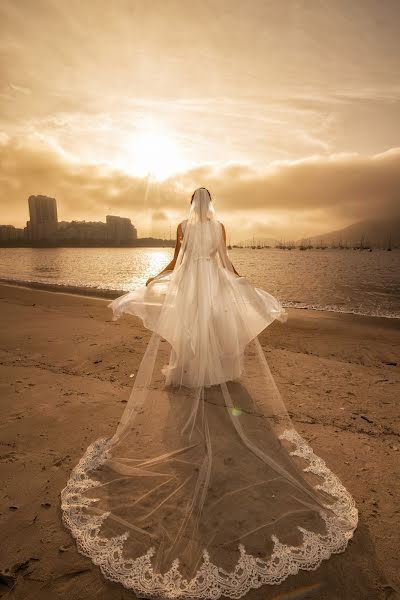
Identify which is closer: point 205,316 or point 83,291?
point 205,316

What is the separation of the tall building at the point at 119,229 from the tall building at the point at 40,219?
1135 inches

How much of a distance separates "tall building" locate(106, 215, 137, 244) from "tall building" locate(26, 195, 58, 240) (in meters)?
28.8

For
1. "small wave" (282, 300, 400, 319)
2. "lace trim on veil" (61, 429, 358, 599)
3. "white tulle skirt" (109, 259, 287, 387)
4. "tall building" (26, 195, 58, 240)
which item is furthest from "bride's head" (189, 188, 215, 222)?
"tall building" (26, 195, 58, 240)

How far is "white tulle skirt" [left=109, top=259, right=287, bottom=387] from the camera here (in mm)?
4234

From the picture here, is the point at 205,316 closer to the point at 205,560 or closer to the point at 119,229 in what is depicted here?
the point at 205,560

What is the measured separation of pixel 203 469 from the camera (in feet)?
10.7

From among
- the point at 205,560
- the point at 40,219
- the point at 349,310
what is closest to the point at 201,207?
the point at 205,560

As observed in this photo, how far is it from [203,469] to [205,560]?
0.94 metres

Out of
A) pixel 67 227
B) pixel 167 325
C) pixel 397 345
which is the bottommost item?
pixel 397 345

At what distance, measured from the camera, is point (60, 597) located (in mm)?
2123

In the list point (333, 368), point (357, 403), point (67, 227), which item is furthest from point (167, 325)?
point (67, 227)

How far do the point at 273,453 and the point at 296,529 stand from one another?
953mm

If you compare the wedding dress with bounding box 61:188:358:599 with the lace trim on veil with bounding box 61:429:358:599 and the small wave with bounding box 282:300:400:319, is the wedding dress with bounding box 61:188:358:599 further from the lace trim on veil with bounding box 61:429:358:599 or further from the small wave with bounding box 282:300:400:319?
the small wave with bounding box 282:300:400:319

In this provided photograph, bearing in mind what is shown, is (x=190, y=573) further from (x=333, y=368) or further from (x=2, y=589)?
(x=333, y=368)
